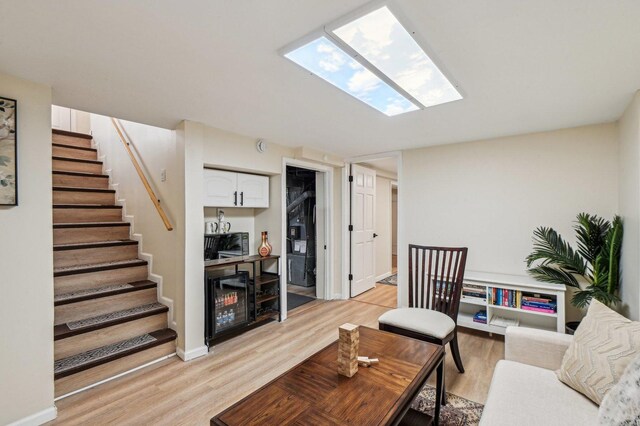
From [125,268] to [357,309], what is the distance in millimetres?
2967

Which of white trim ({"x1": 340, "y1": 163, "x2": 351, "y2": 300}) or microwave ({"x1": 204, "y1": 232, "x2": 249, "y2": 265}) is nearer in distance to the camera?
microwave ({"x1": 204, "y1": 232, "x2": 249, "y2": 265})

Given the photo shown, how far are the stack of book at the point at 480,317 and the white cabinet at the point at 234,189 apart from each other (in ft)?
9.32

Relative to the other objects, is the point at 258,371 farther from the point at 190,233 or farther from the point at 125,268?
the point at 125,268

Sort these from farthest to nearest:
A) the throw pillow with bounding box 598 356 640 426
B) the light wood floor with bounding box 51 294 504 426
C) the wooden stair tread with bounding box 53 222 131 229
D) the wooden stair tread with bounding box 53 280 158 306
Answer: the wooden stair tread with bounding box 53 222 131 229, the wooden stair tread with bounding box 53 280 158 306, the light wood floor with bounding box 51 294 504 426, the throw pillow with bounding box 598 356 640 426

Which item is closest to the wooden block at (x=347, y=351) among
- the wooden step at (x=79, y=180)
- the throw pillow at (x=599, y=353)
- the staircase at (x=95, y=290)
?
the throw pillow at (x=599, y=353)

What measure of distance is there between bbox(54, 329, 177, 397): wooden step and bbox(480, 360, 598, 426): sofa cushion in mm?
2695

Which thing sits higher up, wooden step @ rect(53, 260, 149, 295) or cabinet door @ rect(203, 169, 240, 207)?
cabinet door @ rect(203, 169, 240, 207)

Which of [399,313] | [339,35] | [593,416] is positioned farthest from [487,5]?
[399,313]

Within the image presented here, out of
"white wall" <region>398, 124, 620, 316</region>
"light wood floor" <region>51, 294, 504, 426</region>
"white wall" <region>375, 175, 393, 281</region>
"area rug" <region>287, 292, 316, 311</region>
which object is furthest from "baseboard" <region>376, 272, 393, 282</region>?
"light wood floor" <region>51, 294, 504, 426</region>

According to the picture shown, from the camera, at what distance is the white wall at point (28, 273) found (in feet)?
6.07

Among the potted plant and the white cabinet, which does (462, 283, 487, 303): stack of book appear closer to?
the potted plant

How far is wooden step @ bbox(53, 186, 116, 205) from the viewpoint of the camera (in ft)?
11.5

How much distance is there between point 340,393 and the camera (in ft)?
4.43

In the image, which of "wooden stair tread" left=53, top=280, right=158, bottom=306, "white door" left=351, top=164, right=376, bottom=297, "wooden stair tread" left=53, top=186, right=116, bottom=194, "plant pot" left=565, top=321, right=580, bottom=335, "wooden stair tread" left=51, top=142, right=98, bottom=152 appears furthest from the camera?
"white door" left=351, top=164, right=376, bottom=297
